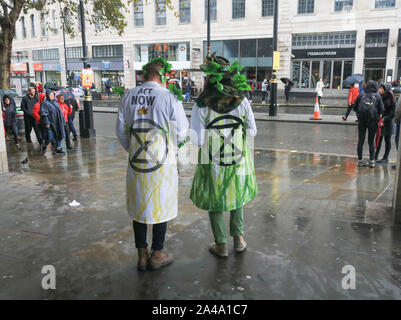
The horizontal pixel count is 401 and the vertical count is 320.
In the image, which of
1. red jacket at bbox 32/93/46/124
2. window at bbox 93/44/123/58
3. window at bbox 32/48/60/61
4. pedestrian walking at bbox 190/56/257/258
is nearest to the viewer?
pedestrian walking at bbox 190/56/257/258

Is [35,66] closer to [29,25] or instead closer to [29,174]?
[29,25]

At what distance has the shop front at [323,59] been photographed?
2977 centimetres

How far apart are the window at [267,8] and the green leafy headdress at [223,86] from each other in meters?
31.3

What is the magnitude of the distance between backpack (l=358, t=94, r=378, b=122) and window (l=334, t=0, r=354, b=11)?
993 inches

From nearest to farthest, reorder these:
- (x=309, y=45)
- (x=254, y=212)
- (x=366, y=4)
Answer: (x=254, y=212) → (x=366, y=4) → (x=309, y=45)

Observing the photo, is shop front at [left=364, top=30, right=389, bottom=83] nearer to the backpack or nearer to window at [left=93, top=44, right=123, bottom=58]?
the backpack

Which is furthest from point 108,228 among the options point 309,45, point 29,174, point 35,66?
point 35,66

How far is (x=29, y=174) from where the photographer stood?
7.40 metres

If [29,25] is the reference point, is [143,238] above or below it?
below

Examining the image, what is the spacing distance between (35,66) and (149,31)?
19835 millimetres

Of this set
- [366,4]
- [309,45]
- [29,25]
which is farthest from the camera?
[29,25]

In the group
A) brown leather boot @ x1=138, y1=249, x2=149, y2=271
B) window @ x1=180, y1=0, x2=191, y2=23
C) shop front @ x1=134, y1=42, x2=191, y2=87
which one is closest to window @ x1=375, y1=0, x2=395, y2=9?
window @ x1=180, y1=0, x2=191, y2=23

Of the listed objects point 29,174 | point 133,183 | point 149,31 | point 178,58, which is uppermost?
point 149,31

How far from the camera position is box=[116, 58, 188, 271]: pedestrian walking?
3367mm
